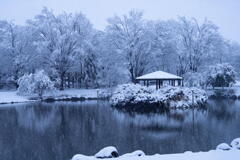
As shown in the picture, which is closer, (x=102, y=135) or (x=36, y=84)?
(x=102, y=135)

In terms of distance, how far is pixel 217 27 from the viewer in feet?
131

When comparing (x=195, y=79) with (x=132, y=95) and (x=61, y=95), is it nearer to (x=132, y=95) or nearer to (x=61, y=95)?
(x=132, y=95)

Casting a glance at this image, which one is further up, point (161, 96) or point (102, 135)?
point (161, 96)

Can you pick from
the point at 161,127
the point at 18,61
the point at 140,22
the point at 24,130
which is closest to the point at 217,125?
the point at 161,127

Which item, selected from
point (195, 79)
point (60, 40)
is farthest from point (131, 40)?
point (195, 79)

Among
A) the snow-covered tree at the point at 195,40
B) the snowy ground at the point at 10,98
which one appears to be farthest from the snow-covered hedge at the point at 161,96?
the snow-covered tree at the point at 195,40

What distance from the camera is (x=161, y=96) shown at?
906 inches

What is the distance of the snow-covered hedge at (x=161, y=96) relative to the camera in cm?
2294

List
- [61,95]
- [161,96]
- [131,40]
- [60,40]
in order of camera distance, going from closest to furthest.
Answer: [161,96] < [61,95] < [60,40] < [131,40]

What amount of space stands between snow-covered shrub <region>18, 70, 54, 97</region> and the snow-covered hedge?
903 centimetres

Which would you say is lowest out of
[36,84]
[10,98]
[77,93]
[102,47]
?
[10,98]

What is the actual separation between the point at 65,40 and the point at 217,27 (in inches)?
850

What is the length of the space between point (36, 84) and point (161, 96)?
48.5 feet

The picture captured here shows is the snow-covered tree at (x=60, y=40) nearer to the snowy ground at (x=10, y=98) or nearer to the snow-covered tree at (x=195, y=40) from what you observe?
the snowy ground at (x=10, y=98)
